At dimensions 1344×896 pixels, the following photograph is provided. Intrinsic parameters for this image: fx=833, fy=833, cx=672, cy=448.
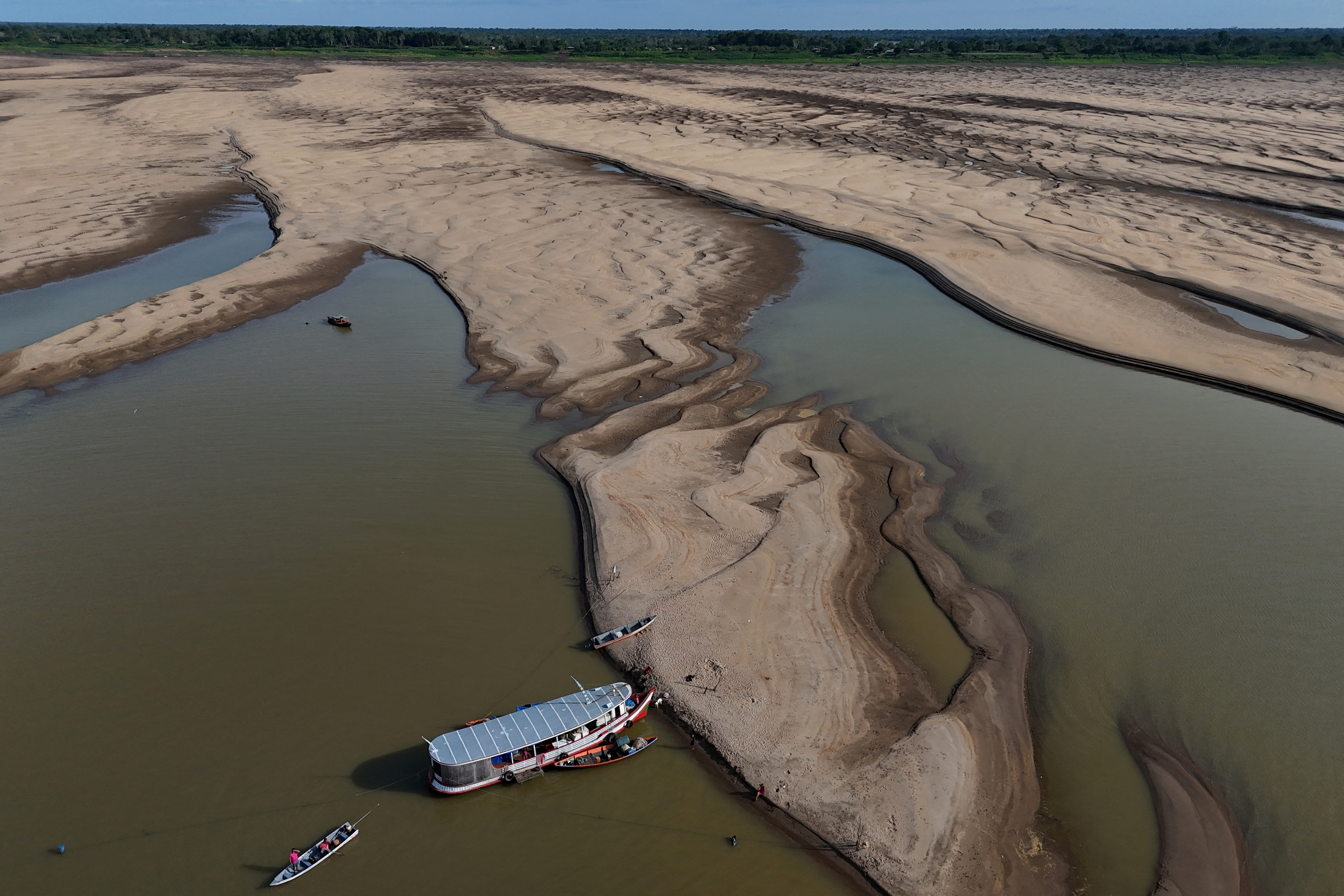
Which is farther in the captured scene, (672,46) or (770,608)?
(672,46)

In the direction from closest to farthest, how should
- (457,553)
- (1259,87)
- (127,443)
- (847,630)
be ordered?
1. (847,630)
2. (457,553)
3. (127,443)
4. (1259,87)

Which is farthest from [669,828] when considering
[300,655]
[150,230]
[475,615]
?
[150,230]

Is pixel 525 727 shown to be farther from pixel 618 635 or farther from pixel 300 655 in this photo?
pixel 300 655

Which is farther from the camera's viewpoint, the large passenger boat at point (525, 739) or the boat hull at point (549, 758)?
the boat hull at point (549, 758)

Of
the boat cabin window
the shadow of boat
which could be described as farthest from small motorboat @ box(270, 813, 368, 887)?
the boat cabin window

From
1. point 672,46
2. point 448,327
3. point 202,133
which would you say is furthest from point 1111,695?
point 672,46

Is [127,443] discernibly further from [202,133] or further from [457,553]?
[202,133]

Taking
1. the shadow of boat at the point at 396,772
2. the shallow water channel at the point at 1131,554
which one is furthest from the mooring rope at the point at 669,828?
the shallow water channel at the point at 1131,554

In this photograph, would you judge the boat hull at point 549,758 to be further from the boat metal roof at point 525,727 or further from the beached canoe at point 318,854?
the beached canoe at point 318,854
